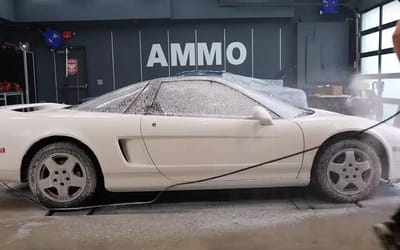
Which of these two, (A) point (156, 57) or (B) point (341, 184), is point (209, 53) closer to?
(A) point (156, 57)

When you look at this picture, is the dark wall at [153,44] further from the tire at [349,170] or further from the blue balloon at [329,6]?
the tire at [349,170]

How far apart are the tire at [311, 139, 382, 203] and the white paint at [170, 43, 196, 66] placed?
928cm

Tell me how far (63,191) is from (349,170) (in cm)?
242

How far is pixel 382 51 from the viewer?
10.5 meters

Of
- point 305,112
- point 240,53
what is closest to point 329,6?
point 240,53

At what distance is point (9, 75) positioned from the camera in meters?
12.0

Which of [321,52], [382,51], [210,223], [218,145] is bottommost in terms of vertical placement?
[210,223]

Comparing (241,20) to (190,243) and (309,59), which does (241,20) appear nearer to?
(309,59)

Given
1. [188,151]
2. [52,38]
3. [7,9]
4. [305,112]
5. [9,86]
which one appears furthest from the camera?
[52,38]

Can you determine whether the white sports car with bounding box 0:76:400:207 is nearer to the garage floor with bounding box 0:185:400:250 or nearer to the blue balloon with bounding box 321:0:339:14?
the garage floor with bounding box 0:185:400:250

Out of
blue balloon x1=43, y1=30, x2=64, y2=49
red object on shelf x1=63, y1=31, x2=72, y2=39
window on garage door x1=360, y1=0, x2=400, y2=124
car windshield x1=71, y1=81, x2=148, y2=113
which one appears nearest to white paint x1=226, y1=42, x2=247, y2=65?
window on garage door x1=360, y1=0, x2=400, y2=124

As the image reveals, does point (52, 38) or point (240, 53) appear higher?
point (52, 38)

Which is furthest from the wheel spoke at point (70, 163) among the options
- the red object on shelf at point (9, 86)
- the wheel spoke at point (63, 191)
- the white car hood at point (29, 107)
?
the red object on shelf at point (9, 86)

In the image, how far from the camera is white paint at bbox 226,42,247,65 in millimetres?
12656
